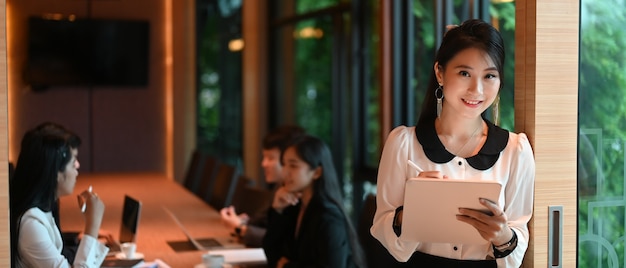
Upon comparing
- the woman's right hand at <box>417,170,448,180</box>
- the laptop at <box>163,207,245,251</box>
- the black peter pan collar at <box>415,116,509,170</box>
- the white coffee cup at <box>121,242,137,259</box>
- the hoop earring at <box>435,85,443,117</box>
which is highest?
the hoop earring at <box>435,85,443,117</box>

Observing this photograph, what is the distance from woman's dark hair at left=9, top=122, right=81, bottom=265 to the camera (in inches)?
103

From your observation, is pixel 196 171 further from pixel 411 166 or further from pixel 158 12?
pixel 411 166

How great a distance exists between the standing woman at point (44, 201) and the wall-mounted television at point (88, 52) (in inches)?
14.1

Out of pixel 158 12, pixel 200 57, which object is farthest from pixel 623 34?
pixel 200 57

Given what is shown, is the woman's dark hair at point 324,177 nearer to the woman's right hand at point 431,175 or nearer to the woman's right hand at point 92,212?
the woman's right hand at point 92,212

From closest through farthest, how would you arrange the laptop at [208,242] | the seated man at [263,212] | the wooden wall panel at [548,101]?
the wooden wall panel at [548,101] < the laptop at [208,242] < the seated man at [263,212]

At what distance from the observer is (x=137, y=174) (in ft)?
11.1

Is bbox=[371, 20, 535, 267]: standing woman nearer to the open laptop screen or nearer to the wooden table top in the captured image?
the wooden table top

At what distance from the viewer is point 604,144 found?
8.66 feet

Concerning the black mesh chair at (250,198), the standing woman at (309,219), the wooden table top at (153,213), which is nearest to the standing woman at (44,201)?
the wooden table top at (153,213)

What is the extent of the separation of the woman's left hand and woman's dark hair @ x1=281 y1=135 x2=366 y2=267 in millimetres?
1227

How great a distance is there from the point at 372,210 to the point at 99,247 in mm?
1278

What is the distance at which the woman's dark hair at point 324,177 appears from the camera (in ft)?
11.0

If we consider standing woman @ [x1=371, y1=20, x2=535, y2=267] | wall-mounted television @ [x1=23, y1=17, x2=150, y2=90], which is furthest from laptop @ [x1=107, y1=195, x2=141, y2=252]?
standing woman @ [x1=371, y1=20, x2=535, y2=267]
